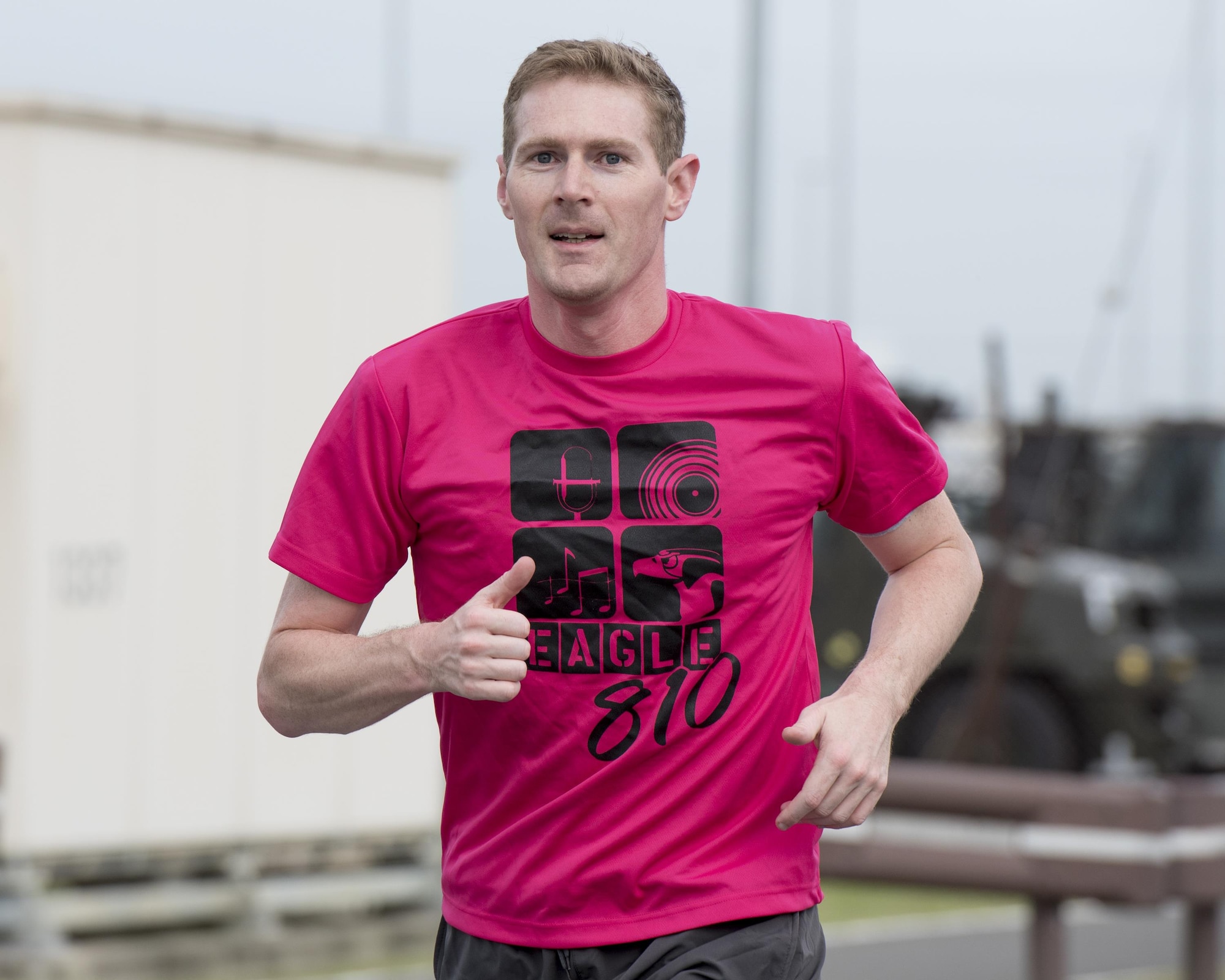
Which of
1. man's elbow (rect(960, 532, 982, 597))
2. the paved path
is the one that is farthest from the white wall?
man's elbow (rect(960, 532, 982, 597))

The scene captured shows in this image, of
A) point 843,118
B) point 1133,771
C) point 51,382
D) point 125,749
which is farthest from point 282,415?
point 843,118

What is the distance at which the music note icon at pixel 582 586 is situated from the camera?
8.83 feet

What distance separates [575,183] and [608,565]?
60 centimetres

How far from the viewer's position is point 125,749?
7.46 meters

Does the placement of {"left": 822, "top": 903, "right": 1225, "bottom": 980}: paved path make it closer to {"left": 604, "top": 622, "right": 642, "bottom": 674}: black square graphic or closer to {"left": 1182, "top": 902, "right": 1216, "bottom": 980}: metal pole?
{"left": 1182, "top": 902, "right": 1216, "bottom": 980}: metal pole

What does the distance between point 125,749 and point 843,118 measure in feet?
76.6

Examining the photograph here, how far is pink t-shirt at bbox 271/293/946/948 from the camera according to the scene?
268cm

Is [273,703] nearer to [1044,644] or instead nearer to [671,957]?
[671,957]

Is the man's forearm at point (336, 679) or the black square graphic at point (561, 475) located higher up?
the black square graphic at point (561, 475)

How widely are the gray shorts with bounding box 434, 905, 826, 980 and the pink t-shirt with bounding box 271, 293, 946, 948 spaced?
0.10 ft

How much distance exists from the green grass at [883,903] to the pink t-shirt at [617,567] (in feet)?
21.1

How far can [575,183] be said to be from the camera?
2660 mm

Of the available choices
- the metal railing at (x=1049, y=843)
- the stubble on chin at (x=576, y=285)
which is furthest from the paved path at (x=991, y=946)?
the stubble on chin at (x=576, y=285)

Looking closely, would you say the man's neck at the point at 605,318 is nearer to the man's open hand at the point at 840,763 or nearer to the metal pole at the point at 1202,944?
the man's open hand at the point at 840,763
